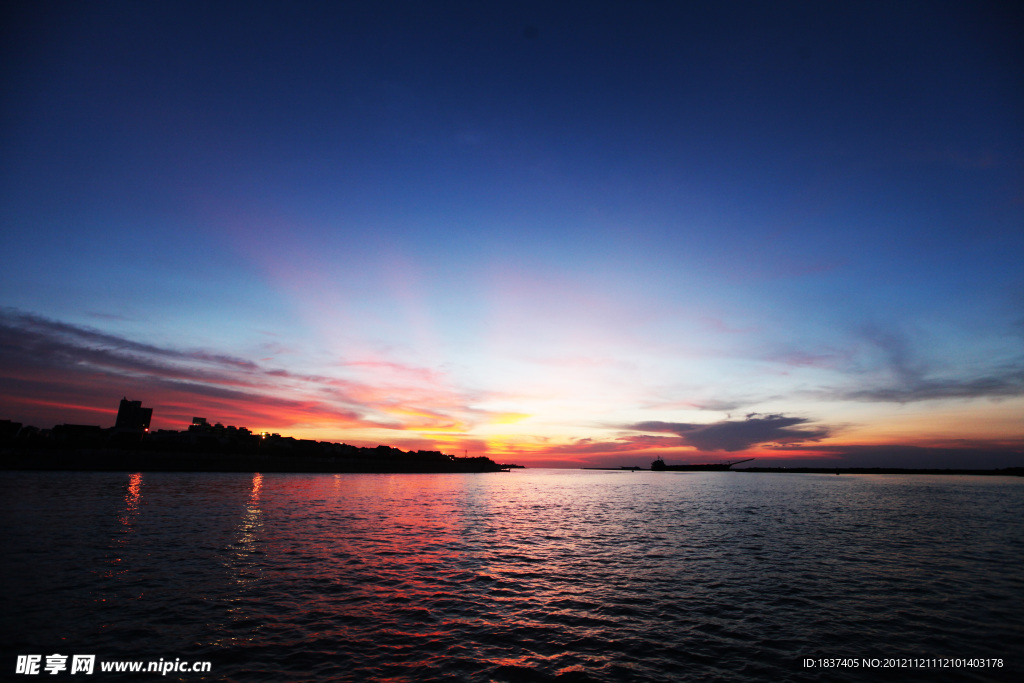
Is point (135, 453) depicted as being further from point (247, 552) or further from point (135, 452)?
point (247, 552)

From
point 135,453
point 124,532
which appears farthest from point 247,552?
point 135,453

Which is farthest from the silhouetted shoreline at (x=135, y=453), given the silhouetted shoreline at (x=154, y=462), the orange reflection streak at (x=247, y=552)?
the orange reflection streak at (x=247, y=552)

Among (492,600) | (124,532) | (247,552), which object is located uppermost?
(124,532)

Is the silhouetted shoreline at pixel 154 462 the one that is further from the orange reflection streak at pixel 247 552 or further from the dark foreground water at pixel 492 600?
the orange reflection streak at pixel 247 552

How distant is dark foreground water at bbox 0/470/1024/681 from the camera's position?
1482 cm

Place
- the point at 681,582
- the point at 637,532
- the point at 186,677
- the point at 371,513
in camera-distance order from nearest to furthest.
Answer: the point at 186,677 → the point at 681,582 → the point at 637,532 → the point at 371,513

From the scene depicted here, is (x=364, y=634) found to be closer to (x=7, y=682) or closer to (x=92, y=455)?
(x=7, y=682)

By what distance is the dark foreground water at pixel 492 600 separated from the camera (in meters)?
14.8

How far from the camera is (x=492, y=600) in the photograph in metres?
21.7

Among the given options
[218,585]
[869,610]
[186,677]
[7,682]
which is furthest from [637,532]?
[7,682]

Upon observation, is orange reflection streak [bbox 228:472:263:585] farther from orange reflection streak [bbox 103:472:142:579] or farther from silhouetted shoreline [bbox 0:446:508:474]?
silhouetted shoreline [bbox 0:446:508:474]

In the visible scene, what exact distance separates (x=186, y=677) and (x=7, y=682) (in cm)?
456

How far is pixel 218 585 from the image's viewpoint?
71.8 ft

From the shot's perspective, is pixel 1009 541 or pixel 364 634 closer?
pixel 364 634
